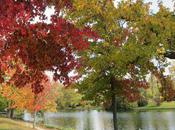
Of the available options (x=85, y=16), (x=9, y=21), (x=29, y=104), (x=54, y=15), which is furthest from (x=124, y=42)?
(x=29, y=104)

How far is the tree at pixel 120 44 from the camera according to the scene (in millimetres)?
17828

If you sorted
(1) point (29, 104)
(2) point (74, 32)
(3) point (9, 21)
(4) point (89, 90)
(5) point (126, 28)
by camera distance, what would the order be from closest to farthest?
(3) point (9, 21) < (2) point (74, 32) < (5) point (126, 28) < (4) point (89, 90) < (1) point (29, 104)

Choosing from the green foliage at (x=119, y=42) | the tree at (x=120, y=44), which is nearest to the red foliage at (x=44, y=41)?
the tree at (x=120, y=44)

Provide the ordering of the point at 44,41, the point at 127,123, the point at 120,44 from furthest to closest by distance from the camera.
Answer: the point at 127,123 → the point at 120,44 → the point at 44,41

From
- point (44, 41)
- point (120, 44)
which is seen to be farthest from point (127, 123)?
point (44, 41)

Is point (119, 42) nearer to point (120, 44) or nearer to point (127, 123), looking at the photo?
point (120, 44)

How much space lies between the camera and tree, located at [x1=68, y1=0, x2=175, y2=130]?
17.8m

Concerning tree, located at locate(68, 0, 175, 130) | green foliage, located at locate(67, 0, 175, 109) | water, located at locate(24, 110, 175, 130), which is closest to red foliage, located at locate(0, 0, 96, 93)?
tree, located at locate(68, 0, 175, 130)

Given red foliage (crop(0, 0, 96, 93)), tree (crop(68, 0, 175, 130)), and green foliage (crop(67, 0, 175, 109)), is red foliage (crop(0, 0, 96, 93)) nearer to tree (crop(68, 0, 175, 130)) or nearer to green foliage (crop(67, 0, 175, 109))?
tree (crop(68, 0, 175, 130))

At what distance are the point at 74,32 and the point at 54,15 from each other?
64cm

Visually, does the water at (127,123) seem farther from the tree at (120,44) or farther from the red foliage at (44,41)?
the red foliage at (44,41)

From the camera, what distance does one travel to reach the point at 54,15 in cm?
816

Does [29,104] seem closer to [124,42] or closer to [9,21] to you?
[124,42]

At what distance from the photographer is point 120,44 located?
2047 centimetres
